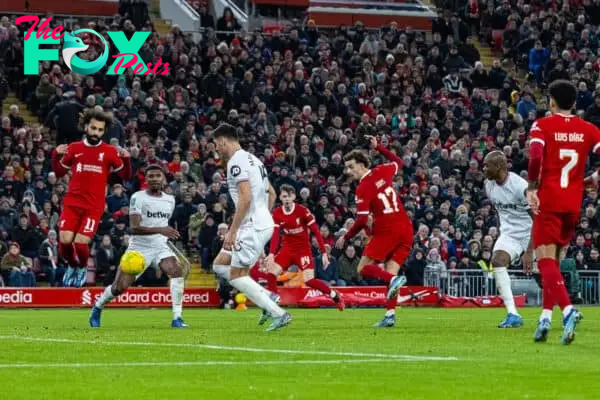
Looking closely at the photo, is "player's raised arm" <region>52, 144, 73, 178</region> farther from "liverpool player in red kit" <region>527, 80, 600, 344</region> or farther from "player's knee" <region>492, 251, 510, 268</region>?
"liverpool player in red kit" <region>527, 80, 600, 344</region>

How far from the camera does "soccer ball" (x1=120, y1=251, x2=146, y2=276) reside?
19.2m

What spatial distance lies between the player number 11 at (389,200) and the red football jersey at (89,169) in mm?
3758

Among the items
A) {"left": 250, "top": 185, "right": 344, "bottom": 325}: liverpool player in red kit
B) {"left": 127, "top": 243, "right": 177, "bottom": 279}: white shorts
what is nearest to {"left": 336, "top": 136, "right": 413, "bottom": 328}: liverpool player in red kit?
{"left": 127, "top": 243, "right": 177, "bottom": 279}: white shorts

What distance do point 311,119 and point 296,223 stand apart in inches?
430

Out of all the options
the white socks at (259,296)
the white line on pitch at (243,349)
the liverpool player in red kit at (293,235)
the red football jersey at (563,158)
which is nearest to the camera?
the white line on pitch at (243,349)

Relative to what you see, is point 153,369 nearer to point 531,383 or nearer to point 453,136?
point 531,383

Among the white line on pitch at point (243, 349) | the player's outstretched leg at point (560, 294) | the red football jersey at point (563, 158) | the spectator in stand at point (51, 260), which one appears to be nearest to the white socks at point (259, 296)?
the white line on pitch at point (243, 349)

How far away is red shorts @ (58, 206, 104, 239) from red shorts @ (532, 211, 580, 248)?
317 inches

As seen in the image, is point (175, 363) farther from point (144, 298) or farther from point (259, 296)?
point (144, 298)

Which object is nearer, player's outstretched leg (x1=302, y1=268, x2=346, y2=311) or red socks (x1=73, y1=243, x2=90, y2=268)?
red socks (x1=73, y1=243, x2=90, y2=268)

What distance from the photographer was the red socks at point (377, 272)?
19.9 meters

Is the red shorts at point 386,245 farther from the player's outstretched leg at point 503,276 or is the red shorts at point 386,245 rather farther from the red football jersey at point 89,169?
the red football jersey at point 89,169

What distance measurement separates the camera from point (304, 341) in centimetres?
1514

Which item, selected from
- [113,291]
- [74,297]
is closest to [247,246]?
[113,291]
